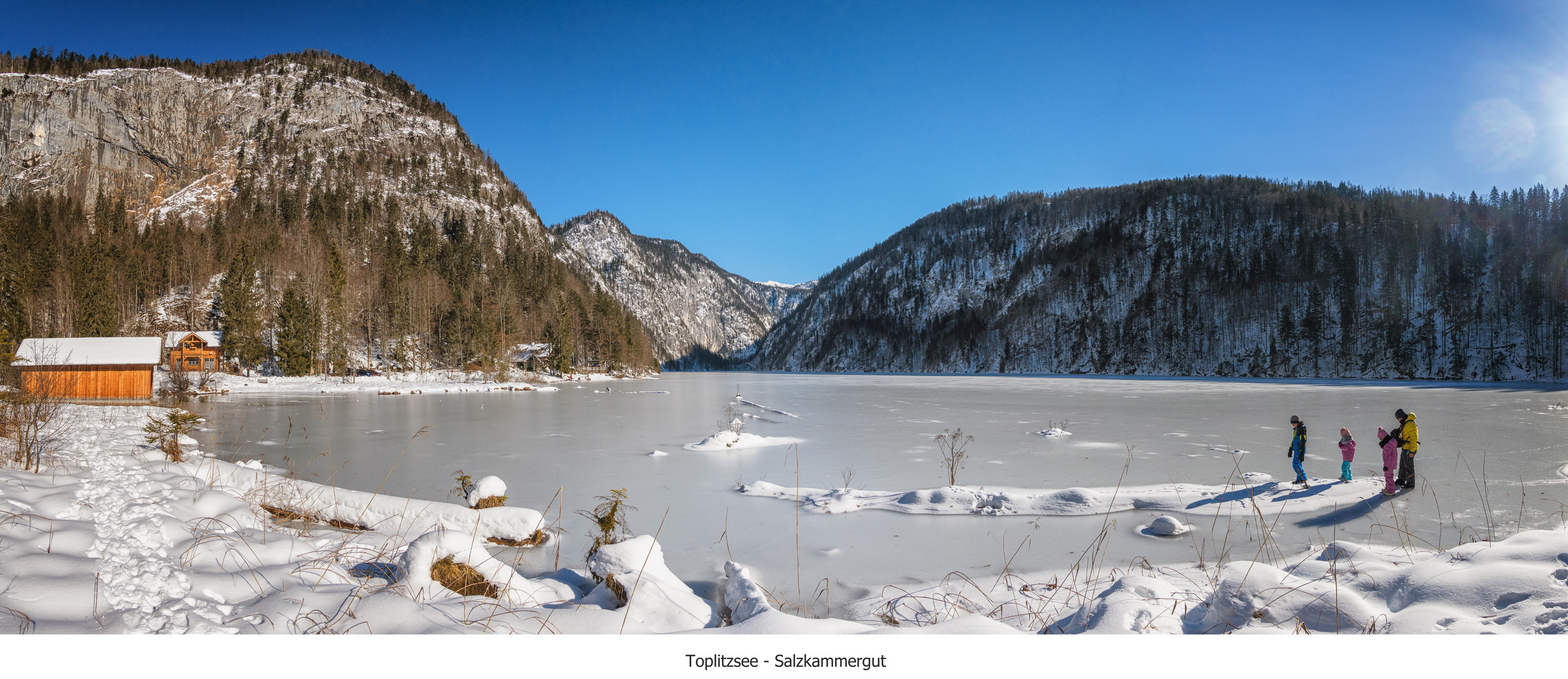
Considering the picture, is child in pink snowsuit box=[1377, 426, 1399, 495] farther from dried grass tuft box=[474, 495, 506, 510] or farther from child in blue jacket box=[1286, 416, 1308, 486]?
dried grass tuft box=[474, 495, 506, 510]

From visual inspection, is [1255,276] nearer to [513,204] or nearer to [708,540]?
[708,540]

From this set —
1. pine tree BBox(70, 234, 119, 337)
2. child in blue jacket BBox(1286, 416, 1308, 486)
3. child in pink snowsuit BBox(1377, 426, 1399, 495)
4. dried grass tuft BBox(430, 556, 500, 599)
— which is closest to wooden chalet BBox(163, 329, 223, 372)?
pine tree BBox(70, 234, 119, 337)

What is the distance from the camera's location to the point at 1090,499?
299 inches

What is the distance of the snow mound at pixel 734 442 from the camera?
43.1 feet

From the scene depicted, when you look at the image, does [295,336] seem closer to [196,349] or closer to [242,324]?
[242,324]

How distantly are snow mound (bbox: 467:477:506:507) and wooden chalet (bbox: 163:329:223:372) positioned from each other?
176ft

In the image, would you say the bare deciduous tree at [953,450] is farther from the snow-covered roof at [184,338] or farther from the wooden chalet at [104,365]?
the snow-covered roof at [184,338]

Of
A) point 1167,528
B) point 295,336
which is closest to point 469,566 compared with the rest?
point 1167,528

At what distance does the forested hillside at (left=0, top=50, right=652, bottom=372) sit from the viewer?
1818 inches

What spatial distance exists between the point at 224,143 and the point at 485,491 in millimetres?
134869

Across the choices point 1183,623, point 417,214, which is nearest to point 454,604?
point 1183,623

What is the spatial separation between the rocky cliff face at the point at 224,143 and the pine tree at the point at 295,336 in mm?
52717

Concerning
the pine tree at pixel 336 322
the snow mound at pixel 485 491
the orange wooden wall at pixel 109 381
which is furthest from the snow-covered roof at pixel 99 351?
the snow mound at pixel 485 491
